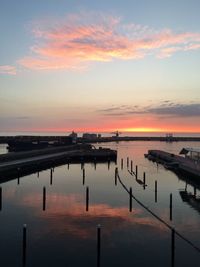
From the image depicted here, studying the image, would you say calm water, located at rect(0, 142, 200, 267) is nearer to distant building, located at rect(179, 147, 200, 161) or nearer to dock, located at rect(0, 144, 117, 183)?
dock, located at rect(0, 144, 117, 183)

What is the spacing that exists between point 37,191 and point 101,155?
5577 centimetres

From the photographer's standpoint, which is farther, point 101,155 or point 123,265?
point 101,155

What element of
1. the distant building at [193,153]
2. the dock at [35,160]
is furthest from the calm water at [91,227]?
the distant building at [193,153]

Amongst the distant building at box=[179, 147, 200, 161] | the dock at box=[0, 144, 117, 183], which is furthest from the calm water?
the distant building at box=[179, 147, 200, 161]

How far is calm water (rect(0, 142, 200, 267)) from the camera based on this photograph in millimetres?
25534

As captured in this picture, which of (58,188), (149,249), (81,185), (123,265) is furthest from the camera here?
(81,185)

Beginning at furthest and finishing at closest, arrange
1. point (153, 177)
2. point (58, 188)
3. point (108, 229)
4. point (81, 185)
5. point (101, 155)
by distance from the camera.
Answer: point (101, 155)
point (153, 177)
point (81, 185)
point (58, 188)
point (108, 229)

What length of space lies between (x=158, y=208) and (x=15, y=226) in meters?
15.7

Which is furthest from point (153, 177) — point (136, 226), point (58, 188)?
point (136, 226)

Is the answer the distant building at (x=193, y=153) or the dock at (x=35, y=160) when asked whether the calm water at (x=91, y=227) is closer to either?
the dock at (x=35, y=160)

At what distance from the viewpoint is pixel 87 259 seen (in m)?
25.3

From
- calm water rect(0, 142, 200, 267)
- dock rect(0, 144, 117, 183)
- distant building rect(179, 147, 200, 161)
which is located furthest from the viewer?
distant building rect(179, 147, 200, 161)

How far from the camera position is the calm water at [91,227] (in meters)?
25.5

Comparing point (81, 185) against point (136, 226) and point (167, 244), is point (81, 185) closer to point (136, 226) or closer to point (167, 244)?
point (136, 226)
